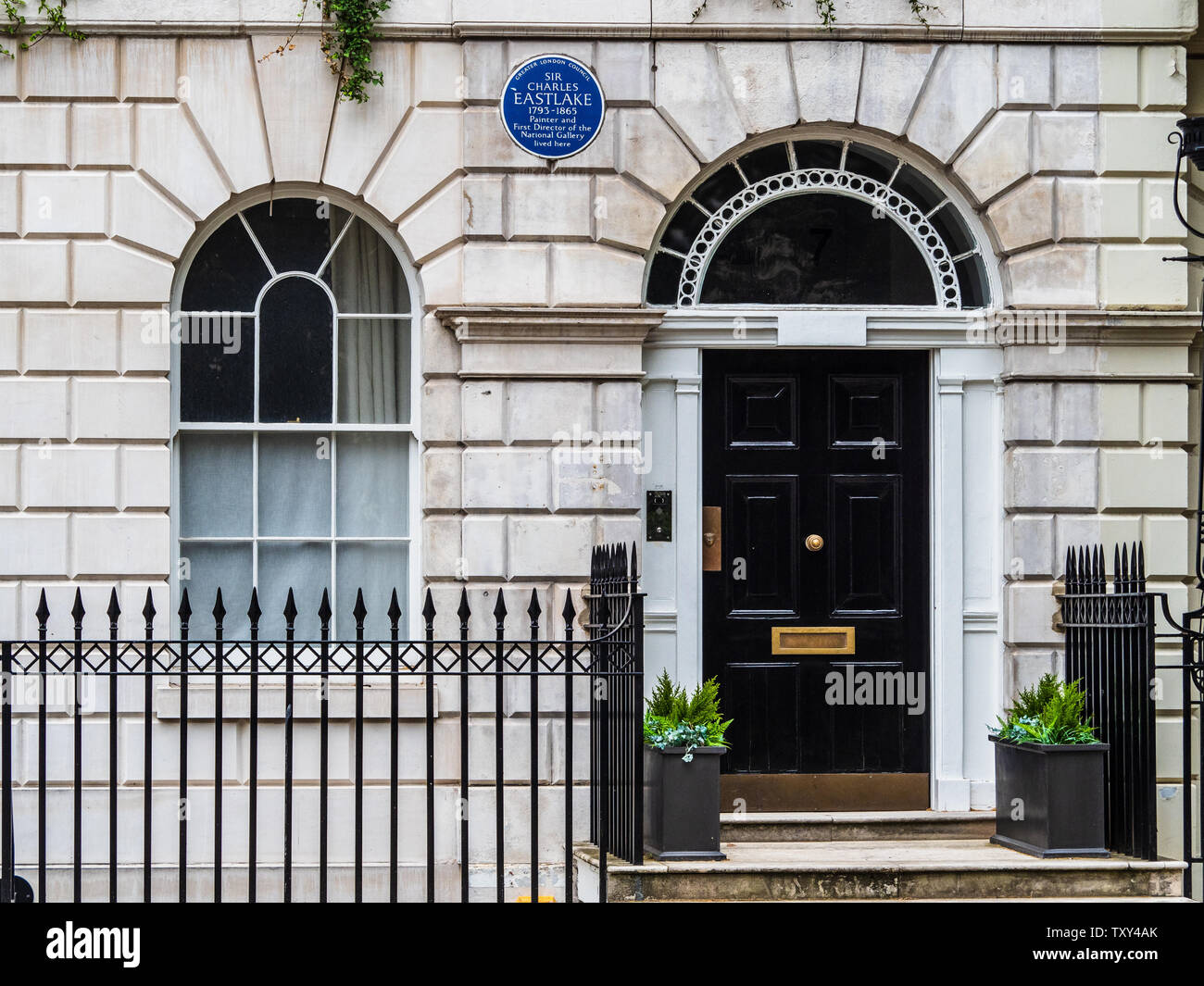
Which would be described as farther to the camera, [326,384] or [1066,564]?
[326,384]

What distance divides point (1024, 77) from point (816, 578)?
3.34m

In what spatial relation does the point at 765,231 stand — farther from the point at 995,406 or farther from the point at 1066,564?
the point at 1066,564

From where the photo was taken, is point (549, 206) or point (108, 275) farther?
point (549, 206)

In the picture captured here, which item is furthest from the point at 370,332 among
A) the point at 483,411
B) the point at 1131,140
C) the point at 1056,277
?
the point at 1131,140

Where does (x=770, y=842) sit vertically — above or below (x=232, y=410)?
below

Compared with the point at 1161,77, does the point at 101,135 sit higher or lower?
lower

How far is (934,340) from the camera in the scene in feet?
31.2

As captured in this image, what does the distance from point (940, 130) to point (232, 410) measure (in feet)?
15.3

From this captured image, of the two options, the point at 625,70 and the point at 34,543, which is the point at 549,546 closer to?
the point at 625,70

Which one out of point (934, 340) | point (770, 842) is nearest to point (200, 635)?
point (770, 842)

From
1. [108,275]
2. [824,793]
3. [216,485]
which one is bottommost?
[824,793]

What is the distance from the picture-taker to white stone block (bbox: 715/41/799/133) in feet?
30.6

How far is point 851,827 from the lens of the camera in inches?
359

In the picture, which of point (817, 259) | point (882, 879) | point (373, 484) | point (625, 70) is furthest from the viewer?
point (817, 259)
